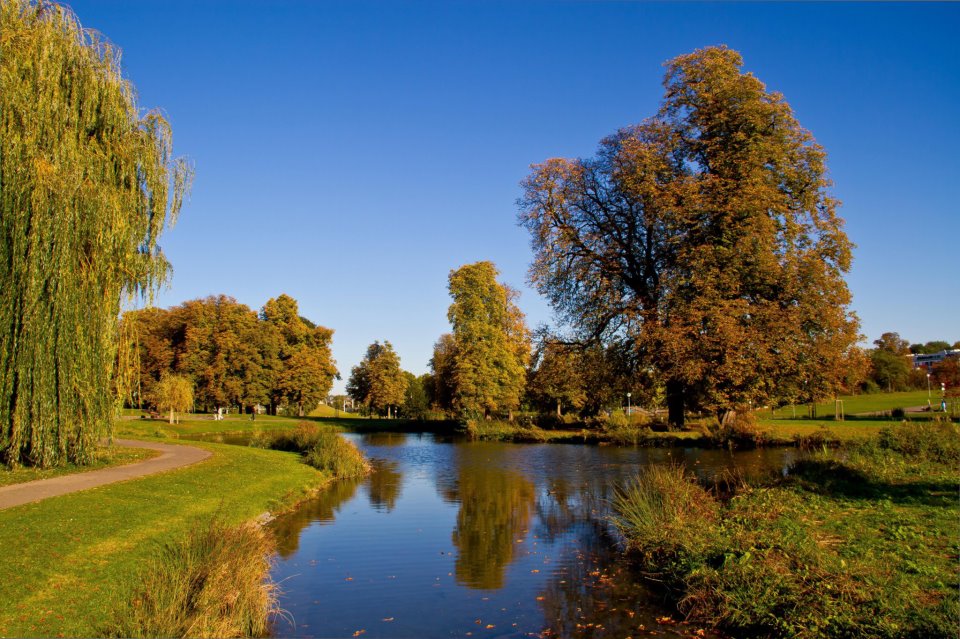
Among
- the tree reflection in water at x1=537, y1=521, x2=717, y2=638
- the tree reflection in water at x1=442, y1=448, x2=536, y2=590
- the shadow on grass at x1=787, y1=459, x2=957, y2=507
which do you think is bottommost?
the tree reflection in water at x1=442, y1=448, x2=536, y2=590

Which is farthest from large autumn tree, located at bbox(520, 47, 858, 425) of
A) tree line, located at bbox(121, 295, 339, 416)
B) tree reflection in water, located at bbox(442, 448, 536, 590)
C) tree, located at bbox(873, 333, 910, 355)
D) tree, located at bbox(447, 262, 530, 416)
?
tree, located at bbox(873, 333, 910, 355)

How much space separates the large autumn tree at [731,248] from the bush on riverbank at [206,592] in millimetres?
21047

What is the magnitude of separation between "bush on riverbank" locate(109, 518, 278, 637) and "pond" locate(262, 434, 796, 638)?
0.71 m

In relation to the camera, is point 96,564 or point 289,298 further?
point 289,298

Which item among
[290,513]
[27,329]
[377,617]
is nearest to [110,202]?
[27,329]

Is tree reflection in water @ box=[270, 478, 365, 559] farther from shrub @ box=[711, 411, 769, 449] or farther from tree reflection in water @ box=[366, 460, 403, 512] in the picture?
shrub @ box=[711, 411, 769, 449]

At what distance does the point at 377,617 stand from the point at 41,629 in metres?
4.07

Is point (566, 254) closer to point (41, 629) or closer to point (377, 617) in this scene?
point (377, 617)

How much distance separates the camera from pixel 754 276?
1072 inches

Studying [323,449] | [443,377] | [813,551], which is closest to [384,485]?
[323,449]

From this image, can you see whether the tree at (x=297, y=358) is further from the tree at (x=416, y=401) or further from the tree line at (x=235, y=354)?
the tree at (x=416, y=401)

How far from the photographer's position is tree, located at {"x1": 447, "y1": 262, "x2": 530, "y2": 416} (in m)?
51.9

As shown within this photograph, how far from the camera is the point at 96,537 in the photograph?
1055 centimetres

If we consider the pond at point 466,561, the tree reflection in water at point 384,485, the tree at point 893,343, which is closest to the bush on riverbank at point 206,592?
the pond at point 466,561
